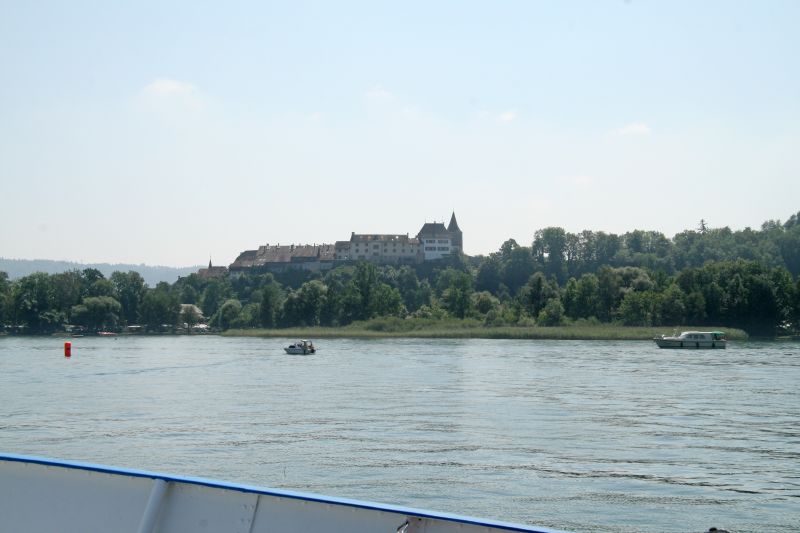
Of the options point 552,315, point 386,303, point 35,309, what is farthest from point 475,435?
point 35,309

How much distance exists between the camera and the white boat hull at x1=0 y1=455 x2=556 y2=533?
20.6 ft

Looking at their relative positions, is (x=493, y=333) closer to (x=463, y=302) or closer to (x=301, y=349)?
(x=463, y=302)

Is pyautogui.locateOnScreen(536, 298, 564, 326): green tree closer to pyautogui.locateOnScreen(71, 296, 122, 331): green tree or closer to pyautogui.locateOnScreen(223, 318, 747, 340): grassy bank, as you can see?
pyautogui.locateOnScreen(223, 318, 747, 340): grassy bank

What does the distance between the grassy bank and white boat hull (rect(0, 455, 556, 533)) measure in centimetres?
10483

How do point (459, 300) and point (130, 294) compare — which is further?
point (130, 294)

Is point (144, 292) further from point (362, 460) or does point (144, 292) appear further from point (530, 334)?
point (362, 460)

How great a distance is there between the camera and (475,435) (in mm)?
28641

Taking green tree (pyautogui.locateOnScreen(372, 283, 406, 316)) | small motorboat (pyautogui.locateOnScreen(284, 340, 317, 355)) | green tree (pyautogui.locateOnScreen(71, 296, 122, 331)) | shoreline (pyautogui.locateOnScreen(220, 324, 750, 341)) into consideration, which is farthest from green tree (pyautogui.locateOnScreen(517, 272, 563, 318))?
green tree (pyautogui.locateOnScreen(71, 296, 122, 331))

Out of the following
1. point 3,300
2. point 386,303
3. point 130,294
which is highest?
point 130,294

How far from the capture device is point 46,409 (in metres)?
37.2

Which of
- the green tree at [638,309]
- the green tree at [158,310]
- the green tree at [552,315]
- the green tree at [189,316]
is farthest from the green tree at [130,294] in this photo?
the green tree at [638,309]

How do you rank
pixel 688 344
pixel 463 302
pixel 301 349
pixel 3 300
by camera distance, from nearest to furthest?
pixel 301 349 < pixel 688 344 < pixel 463 302 < pixel 3 300

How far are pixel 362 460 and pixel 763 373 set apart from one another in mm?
36797

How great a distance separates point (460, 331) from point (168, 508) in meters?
116
